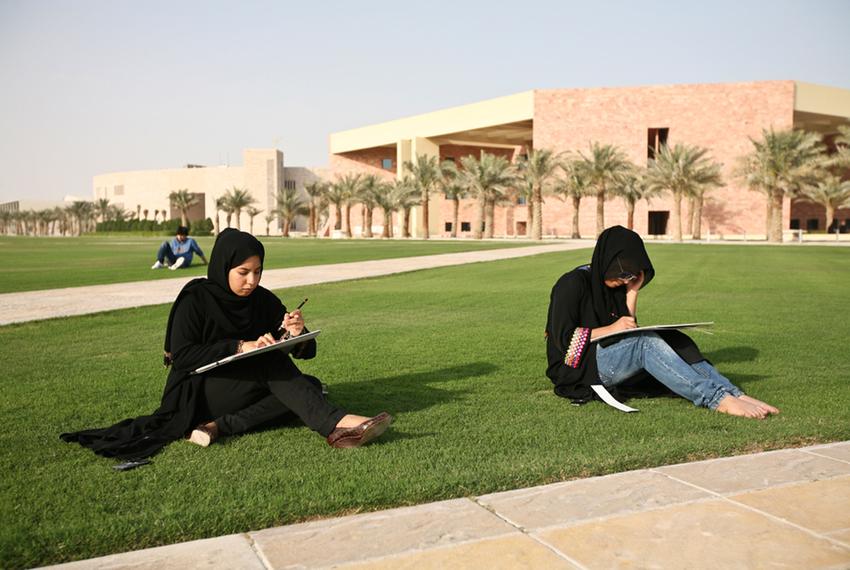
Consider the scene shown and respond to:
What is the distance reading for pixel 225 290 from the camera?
458 cm

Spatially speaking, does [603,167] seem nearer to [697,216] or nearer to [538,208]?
[538,208]

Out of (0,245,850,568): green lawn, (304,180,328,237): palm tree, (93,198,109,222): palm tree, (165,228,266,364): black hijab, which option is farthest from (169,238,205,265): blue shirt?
(93,198,109,222): palm tree

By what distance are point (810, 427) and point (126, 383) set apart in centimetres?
510

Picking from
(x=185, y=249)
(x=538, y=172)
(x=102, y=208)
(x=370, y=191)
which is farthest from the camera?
(x=102, y=208)

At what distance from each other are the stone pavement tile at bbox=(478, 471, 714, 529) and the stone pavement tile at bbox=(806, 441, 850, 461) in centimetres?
108

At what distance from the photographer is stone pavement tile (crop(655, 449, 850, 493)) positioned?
3.60 meters

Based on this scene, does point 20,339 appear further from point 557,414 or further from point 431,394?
point 557,414

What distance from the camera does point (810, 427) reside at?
4.62 meters

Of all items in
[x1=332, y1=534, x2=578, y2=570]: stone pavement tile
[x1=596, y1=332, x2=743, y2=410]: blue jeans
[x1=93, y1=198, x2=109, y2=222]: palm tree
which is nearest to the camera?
[x1=332, y1=534, x2=578, y2=570]: stone pavement tile

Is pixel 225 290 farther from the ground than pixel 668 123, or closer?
closer

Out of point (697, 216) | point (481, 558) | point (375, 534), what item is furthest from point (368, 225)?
point (481, 558)

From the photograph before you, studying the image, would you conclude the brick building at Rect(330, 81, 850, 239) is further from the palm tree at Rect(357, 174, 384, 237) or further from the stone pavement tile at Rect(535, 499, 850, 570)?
the stone pavement tile at Rect(535, 499, 850, 570)

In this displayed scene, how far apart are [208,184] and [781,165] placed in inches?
3243

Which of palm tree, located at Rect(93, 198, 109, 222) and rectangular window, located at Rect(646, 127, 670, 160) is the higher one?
rectangular window, located at Rect(646, 127, 670, 160)
